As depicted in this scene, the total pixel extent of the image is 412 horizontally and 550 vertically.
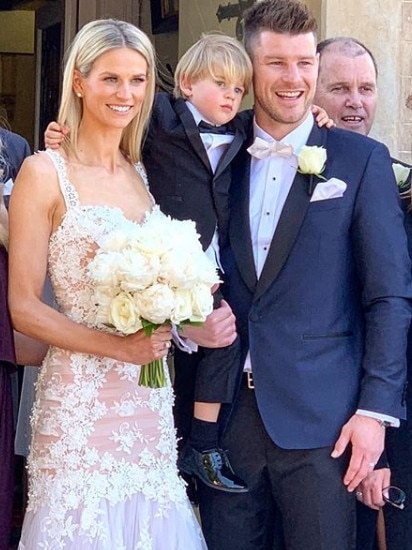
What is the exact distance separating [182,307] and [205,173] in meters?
0.74

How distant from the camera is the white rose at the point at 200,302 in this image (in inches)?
129

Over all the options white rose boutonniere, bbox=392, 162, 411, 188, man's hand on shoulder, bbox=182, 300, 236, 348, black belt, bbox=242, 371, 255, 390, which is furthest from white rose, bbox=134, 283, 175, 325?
white rose boutonniere, bbox=392, 162, 411, 188

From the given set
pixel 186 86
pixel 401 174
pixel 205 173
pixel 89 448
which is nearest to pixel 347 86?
pixel 401 174

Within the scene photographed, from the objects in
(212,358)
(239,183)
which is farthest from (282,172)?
(212,358)

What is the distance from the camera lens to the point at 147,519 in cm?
349

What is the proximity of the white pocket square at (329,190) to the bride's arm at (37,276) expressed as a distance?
715 millimetres

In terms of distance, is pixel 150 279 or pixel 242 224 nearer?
pixel 150 279

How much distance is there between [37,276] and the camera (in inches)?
136

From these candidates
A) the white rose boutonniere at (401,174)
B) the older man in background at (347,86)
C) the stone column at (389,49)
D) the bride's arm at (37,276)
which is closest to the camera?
the bride's arm at (37,276)

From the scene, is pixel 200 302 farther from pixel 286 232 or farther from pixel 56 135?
pixel 56 135

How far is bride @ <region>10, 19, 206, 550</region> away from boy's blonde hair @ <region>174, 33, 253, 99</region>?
0.31 metres

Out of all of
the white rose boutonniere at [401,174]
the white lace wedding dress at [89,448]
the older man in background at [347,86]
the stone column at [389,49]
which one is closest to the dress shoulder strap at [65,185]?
the white lace wedding dress at [89,448]

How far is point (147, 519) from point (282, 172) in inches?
47.5

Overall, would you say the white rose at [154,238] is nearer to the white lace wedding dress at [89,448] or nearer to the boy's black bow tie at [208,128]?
the white lace wedding dress at [89,448]
